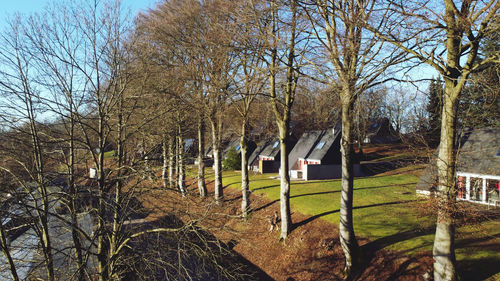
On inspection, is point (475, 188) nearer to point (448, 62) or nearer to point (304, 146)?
point (448, 62)

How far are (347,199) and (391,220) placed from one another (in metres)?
4.74

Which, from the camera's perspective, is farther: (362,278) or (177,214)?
(362,278)

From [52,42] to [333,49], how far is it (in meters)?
8.52

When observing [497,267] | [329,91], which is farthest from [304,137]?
[497,267]

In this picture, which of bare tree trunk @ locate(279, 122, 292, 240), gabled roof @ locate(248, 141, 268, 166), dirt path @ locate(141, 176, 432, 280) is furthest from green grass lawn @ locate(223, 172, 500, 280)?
gabled roof @ locate(248, 141, 268, 166)

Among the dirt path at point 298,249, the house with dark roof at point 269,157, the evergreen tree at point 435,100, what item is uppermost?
the evergreen tree at point 435,100

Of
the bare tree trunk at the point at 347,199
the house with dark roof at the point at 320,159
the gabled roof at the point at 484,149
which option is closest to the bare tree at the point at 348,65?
the bare tree trunk at the point at 347,199

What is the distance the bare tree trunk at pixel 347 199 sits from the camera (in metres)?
10.7

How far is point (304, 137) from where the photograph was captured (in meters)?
31.1

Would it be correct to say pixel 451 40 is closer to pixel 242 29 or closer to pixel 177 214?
pixel 242 29

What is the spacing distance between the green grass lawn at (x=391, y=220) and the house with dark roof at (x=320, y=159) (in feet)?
10.0

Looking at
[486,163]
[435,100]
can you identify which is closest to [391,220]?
[435,100]

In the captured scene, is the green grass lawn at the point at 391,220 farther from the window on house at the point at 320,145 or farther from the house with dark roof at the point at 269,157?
the house with dark roof at the point at 269,157

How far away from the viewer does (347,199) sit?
10.8m
